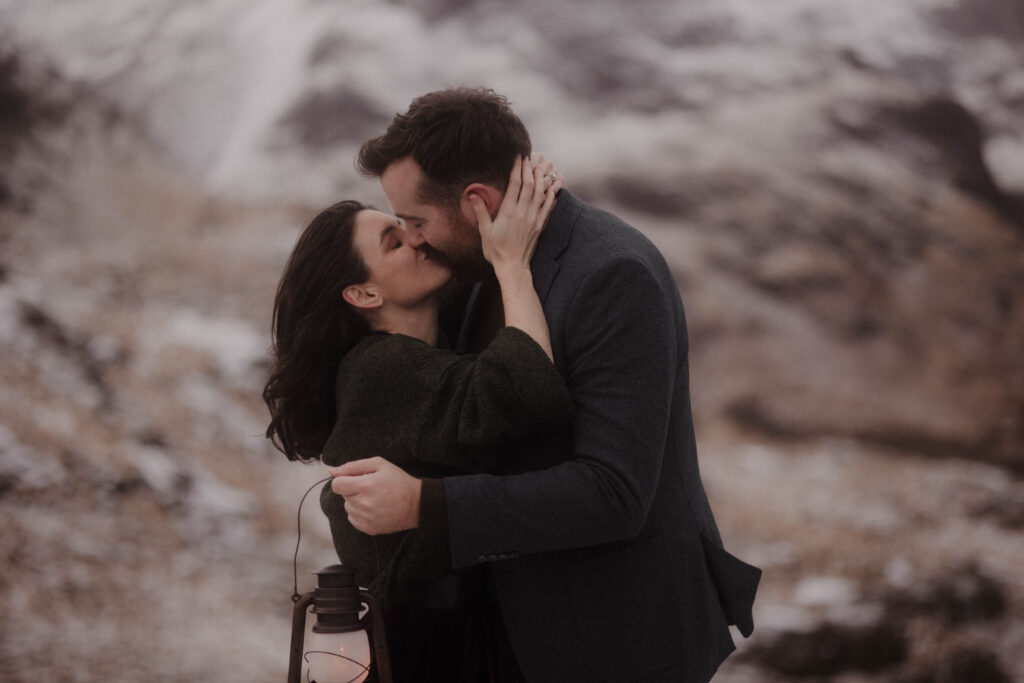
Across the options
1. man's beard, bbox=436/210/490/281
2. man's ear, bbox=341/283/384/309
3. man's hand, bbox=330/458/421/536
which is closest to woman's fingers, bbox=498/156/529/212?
man's beard, bbox=436/210/490/281

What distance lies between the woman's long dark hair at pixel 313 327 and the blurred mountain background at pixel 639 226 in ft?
7.19

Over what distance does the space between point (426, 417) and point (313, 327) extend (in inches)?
14.9

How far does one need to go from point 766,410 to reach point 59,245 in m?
3.21

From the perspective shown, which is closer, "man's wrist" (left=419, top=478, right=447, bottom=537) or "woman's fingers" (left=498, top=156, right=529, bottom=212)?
"man's wrist" (left=419, top=478, right=447, bottom=537)

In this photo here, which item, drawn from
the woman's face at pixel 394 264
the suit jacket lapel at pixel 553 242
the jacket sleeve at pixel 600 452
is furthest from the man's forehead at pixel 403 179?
the jacket sleeve at pixel 600 452

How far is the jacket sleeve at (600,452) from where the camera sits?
4.42 ft

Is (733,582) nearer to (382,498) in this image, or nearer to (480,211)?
(382,498)

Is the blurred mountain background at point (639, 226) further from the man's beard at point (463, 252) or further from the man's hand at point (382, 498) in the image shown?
the man's hand at point (382, 498)

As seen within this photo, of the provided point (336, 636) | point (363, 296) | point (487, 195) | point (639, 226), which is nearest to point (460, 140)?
point (487, 195)

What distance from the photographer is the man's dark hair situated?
1604mm

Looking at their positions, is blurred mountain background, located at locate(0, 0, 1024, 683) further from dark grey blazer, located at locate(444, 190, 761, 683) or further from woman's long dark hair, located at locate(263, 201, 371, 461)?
dark grey blazer, located at locate(444, 190, 761, 683)

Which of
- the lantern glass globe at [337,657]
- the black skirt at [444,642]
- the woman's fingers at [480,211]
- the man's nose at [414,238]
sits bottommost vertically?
the lantern glass globe at [337,657]

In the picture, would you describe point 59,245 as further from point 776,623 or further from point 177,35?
point 776,623

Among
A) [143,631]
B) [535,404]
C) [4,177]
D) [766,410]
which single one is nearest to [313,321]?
[535,404]
